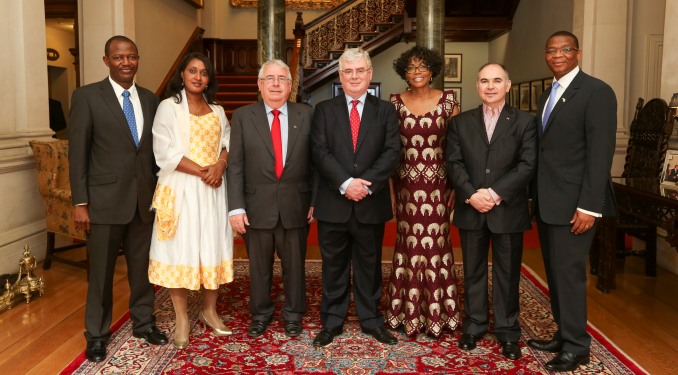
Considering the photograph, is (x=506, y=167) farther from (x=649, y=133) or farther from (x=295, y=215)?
(x=649, y=133)

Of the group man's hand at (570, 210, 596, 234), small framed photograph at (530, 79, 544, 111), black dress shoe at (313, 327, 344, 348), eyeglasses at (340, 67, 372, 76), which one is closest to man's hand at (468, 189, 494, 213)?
man's hand at (570, 210, 596, 234)

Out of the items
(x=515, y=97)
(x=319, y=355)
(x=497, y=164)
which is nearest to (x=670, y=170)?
(x=497, y=164)

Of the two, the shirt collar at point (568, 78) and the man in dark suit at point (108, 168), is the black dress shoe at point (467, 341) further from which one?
the man in dark suit at point (108, 168)

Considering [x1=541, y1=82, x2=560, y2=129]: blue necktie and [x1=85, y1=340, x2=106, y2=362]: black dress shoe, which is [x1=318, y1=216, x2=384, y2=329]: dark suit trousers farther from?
[x1=85, y1=340, x2=106, y2=362]: black dress shoe

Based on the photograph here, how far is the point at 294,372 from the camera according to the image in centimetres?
334

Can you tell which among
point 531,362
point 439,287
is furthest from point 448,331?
point 531,362

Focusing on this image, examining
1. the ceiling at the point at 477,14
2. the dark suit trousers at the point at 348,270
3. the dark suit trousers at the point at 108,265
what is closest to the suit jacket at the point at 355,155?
the dark suit trousers at the point at 348,270

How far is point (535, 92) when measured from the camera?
10.6 m

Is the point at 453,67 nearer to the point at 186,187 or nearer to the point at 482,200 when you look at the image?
the point at 482,200

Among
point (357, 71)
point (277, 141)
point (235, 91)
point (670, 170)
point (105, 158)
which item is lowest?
point (670, 170)

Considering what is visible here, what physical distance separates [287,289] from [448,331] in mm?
1085

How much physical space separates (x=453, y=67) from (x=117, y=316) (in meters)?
11.9

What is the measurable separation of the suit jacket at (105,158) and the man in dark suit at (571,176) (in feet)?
7.68

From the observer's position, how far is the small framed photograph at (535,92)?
1035 centimetres
